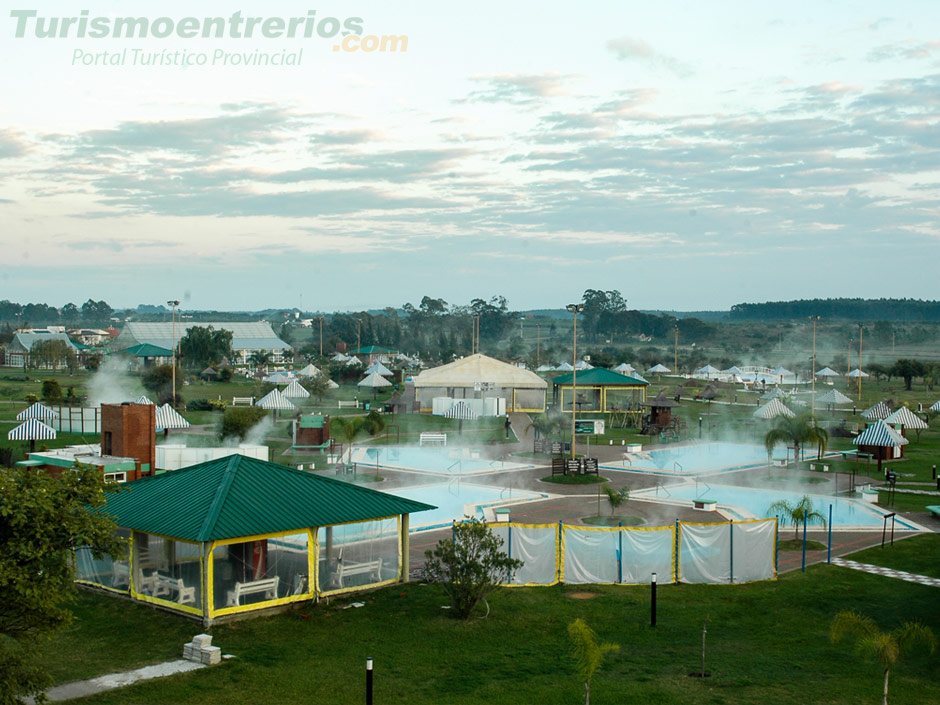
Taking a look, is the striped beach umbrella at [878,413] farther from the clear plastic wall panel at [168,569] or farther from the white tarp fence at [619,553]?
the clear plastic wall panel at [168,569]

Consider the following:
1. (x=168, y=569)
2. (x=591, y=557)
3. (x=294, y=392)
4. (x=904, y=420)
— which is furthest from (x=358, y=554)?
(x=294, y=392)

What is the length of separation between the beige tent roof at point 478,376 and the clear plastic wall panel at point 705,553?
116 feet

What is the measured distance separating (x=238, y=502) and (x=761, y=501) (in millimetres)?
18239

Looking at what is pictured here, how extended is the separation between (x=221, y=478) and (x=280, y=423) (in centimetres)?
3034

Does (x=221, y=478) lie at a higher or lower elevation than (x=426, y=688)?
higher

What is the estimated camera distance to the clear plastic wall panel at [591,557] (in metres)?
17.8

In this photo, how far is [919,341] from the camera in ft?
504

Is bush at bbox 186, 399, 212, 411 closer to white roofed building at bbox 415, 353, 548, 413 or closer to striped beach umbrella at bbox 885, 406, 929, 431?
white roofed building at bbox 415, 353, 548, 413

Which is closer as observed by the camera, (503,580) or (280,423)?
(503,580)

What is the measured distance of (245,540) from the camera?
15055mm

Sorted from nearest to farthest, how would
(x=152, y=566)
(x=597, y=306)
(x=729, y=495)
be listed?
1. (x=152, y=566)
2. (x=729, y=495)
3. (x=597, y=306)

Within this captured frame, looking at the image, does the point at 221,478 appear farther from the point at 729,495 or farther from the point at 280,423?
the point at 280,423

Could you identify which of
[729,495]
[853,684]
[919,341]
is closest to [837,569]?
[853,684]

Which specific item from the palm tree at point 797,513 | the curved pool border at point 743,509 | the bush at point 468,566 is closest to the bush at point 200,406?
the curved pool border at point 743,509
